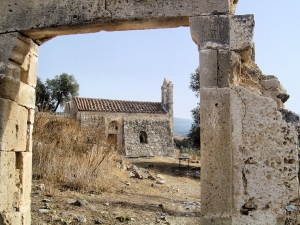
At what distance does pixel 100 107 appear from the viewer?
22.1m

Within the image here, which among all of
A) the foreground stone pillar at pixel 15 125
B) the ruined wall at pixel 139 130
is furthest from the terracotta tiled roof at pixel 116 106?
the foreground stone pillar at pixel 15 125

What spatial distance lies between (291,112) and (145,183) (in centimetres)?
789

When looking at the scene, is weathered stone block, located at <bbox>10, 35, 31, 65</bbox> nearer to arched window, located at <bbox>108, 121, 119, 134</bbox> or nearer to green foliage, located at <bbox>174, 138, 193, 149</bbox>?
arched window, located at <bbox>108, 121, 119, 134</bbox>

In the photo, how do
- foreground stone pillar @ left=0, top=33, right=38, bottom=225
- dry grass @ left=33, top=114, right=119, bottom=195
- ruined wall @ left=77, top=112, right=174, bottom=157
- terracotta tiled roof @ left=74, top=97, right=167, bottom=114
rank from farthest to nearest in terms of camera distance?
terracotta tiled roof @ left=74, top=97, right=167, bottom=114 → ruined wall @ left=77, top=112, right=174, bottom=157 → dry grass @ left=33, top=114, right=119, bottom=195 → foreground stone pillar @ left=0, top=33, right=38, bottom=225

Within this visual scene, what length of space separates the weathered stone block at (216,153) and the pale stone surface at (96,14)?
3.33ft

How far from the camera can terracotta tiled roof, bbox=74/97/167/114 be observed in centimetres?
2175

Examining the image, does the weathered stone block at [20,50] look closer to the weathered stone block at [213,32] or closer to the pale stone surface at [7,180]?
the pale stone surface at [7,180]

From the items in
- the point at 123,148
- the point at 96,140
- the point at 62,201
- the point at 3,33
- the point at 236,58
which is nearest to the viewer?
the point at 236,58

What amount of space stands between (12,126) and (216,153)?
2776 millimetres

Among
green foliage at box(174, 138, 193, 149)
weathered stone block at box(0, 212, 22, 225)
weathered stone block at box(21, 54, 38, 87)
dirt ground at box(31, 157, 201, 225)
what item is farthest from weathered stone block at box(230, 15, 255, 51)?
green foliage at box(174, 138, 193, 149)

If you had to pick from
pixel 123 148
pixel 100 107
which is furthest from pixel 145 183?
pixel 100 107

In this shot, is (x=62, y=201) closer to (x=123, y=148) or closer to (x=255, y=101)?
(x=255, y=101)

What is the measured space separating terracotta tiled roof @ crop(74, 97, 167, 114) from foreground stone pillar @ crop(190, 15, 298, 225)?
61.5 feet

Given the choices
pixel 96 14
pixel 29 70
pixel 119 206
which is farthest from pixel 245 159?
pixel 119 206
